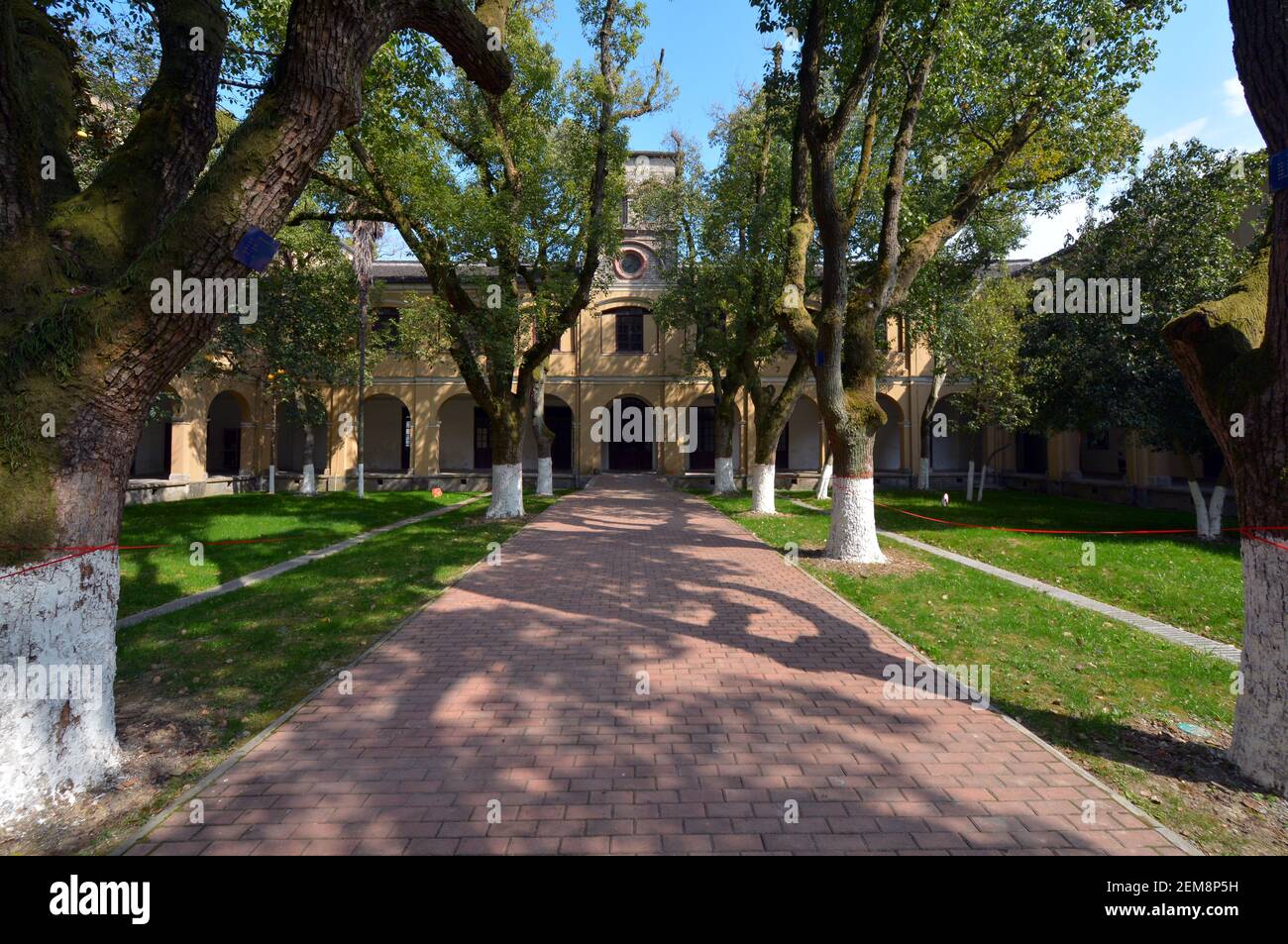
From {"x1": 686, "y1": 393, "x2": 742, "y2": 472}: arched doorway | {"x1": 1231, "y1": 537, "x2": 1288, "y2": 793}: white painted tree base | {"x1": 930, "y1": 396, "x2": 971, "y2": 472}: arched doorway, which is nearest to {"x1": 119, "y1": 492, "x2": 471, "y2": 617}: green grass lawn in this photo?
{"x1": 1231, "y1": 537, "x2": 1288, "y2": 793}: white painted tree base

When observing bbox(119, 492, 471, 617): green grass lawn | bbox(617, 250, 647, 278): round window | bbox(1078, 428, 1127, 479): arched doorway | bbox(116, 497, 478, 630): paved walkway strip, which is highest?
bbox(617, 250, 647, 278): round window

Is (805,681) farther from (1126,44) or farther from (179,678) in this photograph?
(1126,44)

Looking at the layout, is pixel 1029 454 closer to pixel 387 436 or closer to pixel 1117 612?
pixel 1117 612

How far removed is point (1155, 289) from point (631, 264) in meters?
17.9

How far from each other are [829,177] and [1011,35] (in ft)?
11.5

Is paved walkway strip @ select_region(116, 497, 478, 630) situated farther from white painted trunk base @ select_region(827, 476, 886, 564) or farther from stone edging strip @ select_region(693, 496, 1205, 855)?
white painted trunk base @ select_region(827, 476, 886, 564)

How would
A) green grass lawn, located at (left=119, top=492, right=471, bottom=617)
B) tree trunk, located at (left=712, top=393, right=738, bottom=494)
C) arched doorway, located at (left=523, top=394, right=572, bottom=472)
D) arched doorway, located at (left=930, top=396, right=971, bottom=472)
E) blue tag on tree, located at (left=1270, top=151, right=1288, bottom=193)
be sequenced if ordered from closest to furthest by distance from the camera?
1. blue tag on tree, located at (left=1270, top=151, right=1288, bottom=193)
2. green grass lawn, located at (left=119, top=492, right=471, bottom=617)
3. tree trunk, located at (left=712, top=393, right=738, bottom=494)
4. arched doorway, located at (left=930, top=396, right=971, bottom=472)
5. arched doorway, located at (left=523, top=394, right=572, bottom=472)

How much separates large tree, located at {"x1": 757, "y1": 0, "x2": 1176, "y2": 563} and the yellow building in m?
13.6

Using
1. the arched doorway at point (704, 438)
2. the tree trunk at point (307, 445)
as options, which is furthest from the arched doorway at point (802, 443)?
the tree trunk at point (307, 445)

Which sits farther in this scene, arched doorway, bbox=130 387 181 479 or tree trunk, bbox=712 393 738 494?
arched doorway, bbox=130 387 181 479

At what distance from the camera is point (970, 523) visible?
14844 mm

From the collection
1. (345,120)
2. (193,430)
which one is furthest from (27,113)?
(193,430)

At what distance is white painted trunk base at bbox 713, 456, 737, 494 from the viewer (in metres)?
20.2

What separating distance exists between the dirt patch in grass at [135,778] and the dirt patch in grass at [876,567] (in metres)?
7.41
